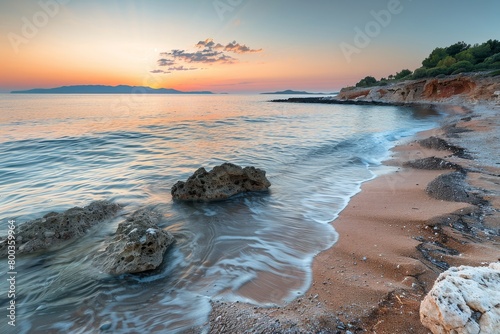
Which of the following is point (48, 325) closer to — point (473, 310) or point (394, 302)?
point (394, 302)

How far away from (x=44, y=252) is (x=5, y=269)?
0.54 metres

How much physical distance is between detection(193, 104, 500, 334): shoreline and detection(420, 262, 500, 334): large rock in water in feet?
1.29

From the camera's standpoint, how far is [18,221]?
6215mm

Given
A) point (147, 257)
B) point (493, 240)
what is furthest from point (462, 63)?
point (147, 257)

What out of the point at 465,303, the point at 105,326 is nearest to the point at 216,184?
the point at 105,326

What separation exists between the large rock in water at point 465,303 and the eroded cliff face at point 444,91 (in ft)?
130

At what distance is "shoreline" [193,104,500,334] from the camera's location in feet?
9.55

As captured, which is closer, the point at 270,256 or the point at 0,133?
the point at 270,256

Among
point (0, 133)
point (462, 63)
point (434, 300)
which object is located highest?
point (462, 63)

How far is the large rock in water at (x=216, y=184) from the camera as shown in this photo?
7195mm

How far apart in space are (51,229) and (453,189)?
8.76 meters

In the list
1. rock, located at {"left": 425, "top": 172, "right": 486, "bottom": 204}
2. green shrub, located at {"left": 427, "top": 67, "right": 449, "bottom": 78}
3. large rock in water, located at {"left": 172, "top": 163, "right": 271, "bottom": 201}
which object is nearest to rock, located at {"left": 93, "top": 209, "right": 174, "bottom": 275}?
large rock in water, located at {"left": 172, "top": 163, "right": 271, "bottom": 201}

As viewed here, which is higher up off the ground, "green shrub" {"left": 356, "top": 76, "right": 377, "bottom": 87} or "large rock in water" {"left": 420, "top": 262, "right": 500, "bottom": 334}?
"green shrub" {"left": 356, "top": 76, "right": 377, "bottom": 87}

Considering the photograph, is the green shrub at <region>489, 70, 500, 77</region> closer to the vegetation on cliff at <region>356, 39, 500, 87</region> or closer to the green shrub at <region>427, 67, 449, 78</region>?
the vegetation on cliff at <region>356, 39, 500, 87</region>
